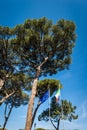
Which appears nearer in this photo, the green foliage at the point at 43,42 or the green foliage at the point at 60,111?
the green foliage at the point at 43,42

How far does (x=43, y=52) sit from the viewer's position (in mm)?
21078

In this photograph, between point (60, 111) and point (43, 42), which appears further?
point (60, 111)

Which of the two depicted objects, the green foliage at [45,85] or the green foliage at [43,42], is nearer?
the green foliage at [43,42]

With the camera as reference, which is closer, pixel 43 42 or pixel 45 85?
pixel 43 42

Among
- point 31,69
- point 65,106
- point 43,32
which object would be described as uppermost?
point 65,106

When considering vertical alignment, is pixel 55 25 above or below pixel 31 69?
above

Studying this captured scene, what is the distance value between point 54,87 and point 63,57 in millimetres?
9824

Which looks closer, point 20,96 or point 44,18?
point 44,18

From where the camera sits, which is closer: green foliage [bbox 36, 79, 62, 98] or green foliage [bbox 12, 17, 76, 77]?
green foliage [bbox 12, 17, 76, 77]

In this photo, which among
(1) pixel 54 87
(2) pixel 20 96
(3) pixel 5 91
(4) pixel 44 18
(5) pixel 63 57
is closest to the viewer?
(4) pixel 44 18

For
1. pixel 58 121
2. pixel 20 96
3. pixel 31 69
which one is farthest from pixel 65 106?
pixel 31 69

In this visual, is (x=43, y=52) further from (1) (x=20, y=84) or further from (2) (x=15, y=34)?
(1) (x=20, y=84)

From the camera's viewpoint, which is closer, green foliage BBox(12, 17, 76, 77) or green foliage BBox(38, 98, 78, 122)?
green foliage BBox(12, 17, 76, 77)

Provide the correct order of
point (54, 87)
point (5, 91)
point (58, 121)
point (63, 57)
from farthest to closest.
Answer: point (58, 121) < point (54, 87) < point (5, 91) < point (63, 57)
